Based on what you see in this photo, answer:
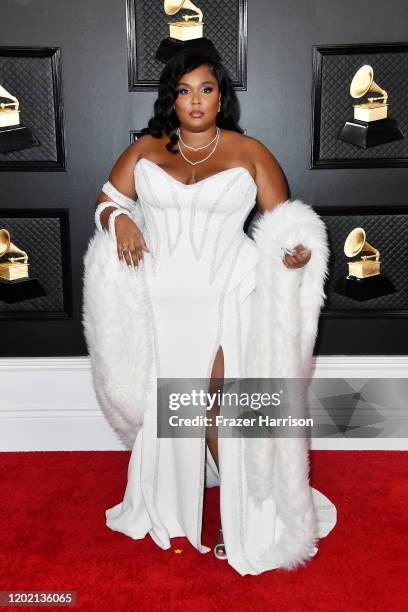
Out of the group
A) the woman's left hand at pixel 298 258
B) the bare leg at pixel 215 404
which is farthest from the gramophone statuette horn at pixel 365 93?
the bare leg at pixel 215 404

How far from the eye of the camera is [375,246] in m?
3.34

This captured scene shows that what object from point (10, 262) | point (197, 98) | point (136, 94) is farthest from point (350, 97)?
point (10, 262)

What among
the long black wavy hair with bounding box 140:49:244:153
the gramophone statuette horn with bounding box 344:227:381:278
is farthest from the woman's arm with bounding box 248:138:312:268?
the gramophone statuette horn with bounding box 344:227:381:278

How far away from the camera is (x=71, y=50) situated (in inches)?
123

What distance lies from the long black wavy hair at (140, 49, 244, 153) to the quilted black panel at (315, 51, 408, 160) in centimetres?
81

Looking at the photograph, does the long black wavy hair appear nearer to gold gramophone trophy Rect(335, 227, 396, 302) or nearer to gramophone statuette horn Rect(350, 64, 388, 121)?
gramophone statuette horn Rect(350, 64, 388, 121)

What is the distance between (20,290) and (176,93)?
1409 millimetres

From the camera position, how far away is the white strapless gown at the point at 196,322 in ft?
7.88

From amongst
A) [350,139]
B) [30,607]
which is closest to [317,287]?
[350,139]

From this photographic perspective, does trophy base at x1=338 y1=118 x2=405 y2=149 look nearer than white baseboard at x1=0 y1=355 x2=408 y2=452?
Yes

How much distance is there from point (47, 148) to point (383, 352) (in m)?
1.91

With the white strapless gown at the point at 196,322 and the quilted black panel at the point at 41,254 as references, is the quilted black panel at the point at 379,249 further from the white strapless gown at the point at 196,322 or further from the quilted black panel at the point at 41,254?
the quilted black panel at the point at 41,254

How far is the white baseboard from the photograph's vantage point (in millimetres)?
3469

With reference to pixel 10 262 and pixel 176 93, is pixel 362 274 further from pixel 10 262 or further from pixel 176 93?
pixel 10 262
